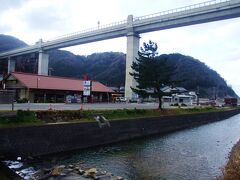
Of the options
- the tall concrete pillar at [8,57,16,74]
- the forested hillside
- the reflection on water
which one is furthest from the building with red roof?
the forested hillside

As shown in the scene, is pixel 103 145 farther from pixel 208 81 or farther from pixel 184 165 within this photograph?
pixel 208 81

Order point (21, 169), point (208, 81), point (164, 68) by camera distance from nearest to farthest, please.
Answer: point (21, 169), point (164, 68), point (208, 81)

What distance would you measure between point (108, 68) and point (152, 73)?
11462 cm

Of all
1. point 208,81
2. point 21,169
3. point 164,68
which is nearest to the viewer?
point 21,169

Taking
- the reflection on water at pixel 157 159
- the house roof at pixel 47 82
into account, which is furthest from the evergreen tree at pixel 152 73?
the house roof at pixel 47 82

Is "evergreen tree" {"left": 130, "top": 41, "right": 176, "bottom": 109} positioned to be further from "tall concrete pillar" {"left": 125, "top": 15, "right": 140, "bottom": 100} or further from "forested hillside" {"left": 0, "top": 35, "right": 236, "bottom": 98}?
"forested hillside" {"left": 0, "top": 35, "right": 236, "bottom": 98}

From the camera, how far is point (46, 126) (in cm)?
1994

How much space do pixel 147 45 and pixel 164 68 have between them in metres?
3.82

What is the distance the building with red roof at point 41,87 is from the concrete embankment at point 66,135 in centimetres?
2058

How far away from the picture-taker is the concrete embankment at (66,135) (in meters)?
17.8

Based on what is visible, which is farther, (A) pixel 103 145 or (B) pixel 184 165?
(A) pixel 103 145

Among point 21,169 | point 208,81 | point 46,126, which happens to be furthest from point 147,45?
point 208,81

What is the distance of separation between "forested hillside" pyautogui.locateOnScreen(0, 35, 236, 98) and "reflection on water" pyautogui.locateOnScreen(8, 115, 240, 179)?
322 feet

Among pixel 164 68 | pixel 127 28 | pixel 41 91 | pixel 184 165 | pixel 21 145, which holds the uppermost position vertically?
pixel 127 28
